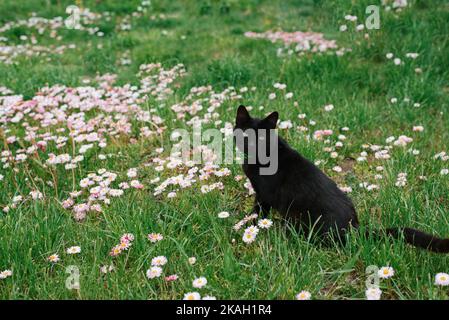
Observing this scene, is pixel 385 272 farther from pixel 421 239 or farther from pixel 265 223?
pixel 265 223

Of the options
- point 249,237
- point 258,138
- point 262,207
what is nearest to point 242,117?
point 258,138

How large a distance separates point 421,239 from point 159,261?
159 cm

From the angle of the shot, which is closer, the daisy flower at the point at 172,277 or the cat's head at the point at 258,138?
the daisy flower at the point at 172,277

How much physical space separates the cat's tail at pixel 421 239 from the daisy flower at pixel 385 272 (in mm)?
249

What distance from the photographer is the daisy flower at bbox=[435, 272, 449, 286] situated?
245 cm

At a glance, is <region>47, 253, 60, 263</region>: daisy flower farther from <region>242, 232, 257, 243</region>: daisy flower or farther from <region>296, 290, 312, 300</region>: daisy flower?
<region>296, 290, 312, 300</region>: daisy flower

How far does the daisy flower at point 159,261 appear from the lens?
111 inches

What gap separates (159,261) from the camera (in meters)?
2.86

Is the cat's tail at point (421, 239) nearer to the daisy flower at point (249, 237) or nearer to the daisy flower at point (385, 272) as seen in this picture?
the daisy flower at point (385, 272)

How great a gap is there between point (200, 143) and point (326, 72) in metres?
2.36

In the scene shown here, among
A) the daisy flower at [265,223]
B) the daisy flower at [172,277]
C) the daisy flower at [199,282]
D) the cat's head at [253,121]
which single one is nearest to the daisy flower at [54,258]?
the daisy flower at [172,277]

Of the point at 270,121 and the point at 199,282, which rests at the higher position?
the point at 270,121
